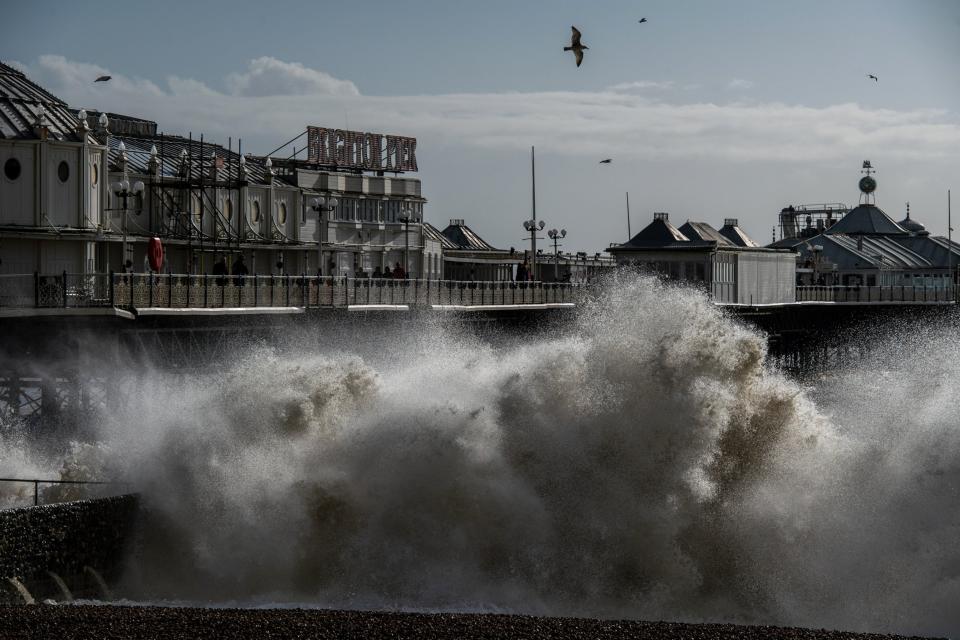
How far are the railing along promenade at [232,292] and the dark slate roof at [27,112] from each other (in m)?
7.08

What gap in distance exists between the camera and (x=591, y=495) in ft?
89.1

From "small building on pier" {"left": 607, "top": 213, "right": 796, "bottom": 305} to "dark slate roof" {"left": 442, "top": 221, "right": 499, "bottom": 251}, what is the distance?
2753 cm

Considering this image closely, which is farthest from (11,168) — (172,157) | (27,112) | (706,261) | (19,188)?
(706,261)

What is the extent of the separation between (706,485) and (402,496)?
18.7ft

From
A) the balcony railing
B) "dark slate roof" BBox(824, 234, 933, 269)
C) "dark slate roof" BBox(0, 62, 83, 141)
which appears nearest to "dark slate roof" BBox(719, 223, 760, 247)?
the balcony railing

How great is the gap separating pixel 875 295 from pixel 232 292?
58389mm

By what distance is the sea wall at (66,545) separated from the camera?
1017 inches

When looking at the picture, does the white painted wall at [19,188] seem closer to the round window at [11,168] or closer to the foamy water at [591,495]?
the round window at [11,168]

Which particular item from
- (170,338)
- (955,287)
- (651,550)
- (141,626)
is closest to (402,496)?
(651,550)

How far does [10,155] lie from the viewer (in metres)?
44.1

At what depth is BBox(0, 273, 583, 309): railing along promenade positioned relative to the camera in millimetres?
34500

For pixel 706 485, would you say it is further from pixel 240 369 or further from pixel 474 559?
pixel 240 369

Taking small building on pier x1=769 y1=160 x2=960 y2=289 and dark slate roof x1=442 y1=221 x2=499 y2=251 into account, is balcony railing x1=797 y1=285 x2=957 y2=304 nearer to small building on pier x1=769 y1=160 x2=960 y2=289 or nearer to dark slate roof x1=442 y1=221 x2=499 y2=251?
small building on pier x1=769 y1=160 x2=960 y2=289

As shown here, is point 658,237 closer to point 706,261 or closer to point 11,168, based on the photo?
point 706,261
